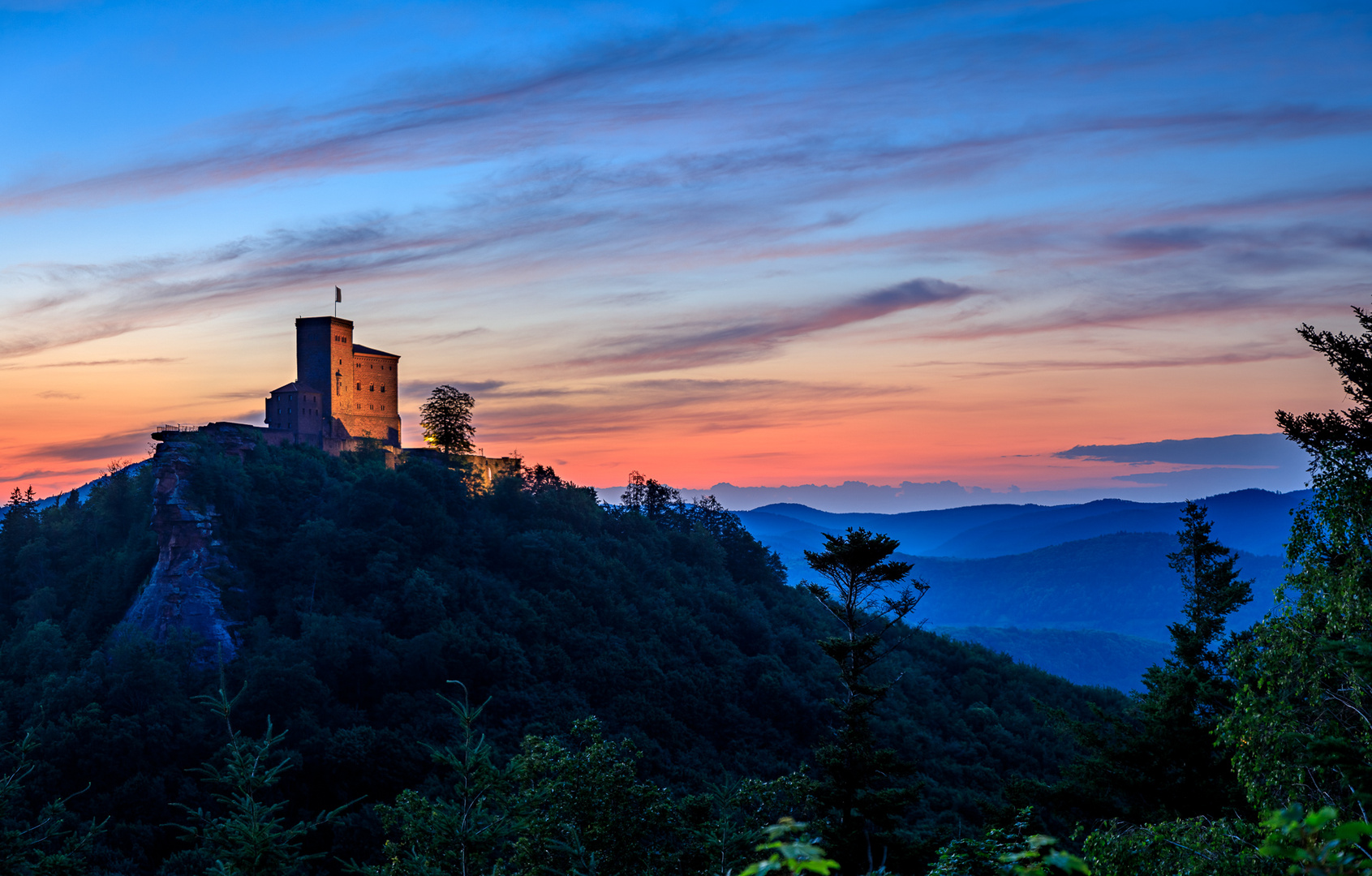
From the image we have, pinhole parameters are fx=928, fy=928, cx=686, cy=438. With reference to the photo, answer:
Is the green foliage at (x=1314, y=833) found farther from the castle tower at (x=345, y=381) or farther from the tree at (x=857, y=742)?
the castle tower at (x=345, y=381)

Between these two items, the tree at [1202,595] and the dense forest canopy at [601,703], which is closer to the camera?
the dense forest canopy at [601,703]

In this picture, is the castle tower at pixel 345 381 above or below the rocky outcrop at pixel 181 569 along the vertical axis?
above

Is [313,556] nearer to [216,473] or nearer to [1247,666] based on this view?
[216,473]

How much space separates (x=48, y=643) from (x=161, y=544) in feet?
30.2

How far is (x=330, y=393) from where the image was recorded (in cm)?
7550

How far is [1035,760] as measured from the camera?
6047 centimetres

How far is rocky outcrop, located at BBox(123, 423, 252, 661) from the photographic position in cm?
5981

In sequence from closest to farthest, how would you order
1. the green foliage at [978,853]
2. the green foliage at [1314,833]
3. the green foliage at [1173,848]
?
1. the green foliage at [1314,833]
2. the green foliage at [978,853]
3. the green foliage at [1173,848]

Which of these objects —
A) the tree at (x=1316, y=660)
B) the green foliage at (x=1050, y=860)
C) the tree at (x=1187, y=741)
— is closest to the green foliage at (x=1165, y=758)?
the tree at (x=1187, y=741)

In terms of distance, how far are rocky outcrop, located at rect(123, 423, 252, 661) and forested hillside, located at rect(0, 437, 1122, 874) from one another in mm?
1165

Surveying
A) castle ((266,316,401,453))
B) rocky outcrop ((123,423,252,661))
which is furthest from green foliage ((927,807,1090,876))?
castle ((266,316,401,453))

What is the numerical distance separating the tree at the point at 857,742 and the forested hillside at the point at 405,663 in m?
19.8

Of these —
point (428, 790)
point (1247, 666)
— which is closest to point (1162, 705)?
point (1247, 666)

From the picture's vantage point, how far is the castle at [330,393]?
7362 cm
